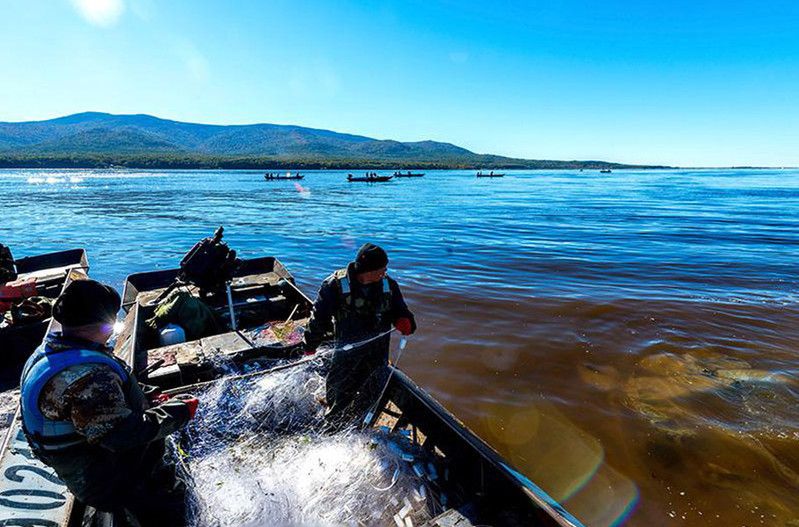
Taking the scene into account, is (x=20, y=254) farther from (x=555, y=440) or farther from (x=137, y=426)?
(x=555, y=440)

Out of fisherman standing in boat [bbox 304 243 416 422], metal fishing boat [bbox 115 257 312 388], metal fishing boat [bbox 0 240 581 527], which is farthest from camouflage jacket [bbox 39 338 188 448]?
metal fishing boat [bbox 115 257 312 388]

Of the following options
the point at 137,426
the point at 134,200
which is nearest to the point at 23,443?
the point at 137,426

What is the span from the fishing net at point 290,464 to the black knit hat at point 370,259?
1981 mm

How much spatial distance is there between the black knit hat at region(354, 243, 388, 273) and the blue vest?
2374mm

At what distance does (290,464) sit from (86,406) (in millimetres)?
2371

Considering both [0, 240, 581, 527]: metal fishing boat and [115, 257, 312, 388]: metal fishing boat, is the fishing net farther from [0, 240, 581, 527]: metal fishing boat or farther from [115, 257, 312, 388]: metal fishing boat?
[115, 257, 312, 388]: metal fishing boat

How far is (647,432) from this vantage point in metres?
5.98

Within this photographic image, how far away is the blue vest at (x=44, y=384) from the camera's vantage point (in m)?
2.32

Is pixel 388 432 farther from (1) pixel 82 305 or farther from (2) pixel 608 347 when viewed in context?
(2) pixel 608 347

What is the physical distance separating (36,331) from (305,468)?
669 centimetres

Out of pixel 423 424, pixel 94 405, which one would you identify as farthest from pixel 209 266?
pixel 94 405

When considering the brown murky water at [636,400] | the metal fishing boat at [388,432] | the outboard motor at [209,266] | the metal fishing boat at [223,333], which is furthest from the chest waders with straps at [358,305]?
the outboard motor at [209,266]

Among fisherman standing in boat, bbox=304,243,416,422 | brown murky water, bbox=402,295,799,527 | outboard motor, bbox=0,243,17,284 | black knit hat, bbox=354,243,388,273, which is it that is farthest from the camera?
outboard motor, bbox=0,243,17,284

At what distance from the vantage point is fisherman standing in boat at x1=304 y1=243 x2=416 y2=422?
4.45 meters
